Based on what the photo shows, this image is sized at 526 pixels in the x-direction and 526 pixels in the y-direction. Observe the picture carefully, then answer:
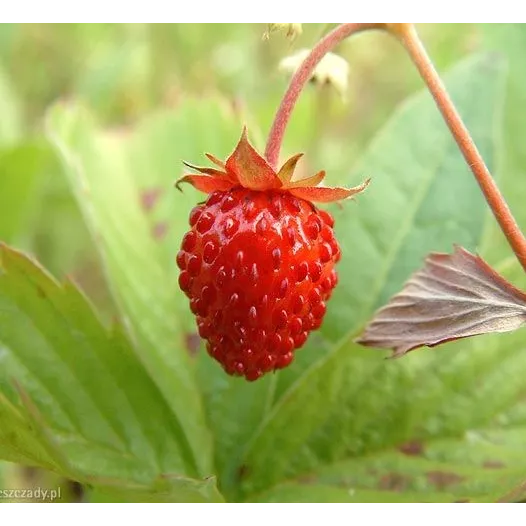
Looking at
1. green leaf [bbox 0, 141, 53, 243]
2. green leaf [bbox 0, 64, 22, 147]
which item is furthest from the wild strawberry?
green leaf [bbox 0, 64, 22, 147]

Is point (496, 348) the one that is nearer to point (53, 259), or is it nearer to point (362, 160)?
point (362, 160)

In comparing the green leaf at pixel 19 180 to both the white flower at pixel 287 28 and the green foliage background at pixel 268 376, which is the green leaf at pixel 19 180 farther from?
the white flower at pixel 287 28

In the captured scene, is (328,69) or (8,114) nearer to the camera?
(328,69)

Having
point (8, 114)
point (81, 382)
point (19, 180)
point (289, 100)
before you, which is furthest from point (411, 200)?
point (8, 114)

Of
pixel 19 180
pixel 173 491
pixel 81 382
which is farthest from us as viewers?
pixel 19 180

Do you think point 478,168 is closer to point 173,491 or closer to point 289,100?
point 289,100
